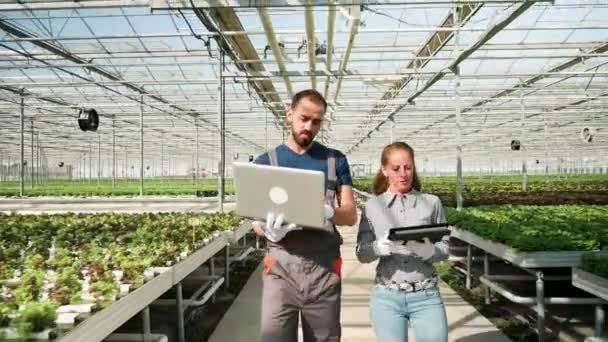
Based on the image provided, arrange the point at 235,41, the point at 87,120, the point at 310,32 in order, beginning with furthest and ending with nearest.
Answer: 1. the point at 235,41
2. the point at 87,120
3. the point at 310,32

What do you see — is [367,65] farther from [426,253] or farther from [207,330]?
[426,253]

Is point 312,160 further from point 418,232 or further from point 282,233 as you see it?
point 418,232

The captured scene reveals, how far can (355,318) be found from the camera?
4.85m

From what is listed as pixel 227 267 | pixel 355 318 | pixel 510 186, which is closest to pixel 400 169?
pixel 355 318

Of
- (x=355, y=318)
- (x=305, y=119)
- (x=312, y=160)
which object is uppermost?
(x=305, y=119)

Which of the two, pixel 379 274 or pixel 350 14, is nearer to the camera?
pixel 379 274

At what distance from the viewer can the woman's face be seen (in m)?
2.48

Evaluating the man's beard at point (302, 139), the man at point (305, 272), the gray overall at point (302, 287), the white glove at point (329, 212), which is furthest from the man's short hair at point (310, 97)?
the gray overall at point (302, 287)

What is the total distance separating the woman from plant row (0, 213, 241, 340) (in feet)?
4.27

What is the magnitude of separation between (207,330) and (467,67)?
40.6 ft

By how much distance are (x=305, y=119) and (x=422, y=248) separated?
30.0 inches

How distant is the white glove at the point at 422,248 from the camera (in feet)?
7.61

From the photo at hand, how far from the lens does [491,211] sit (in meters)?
7.64

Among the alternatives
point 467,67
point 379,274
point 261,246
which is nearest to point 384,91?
point 467,67
